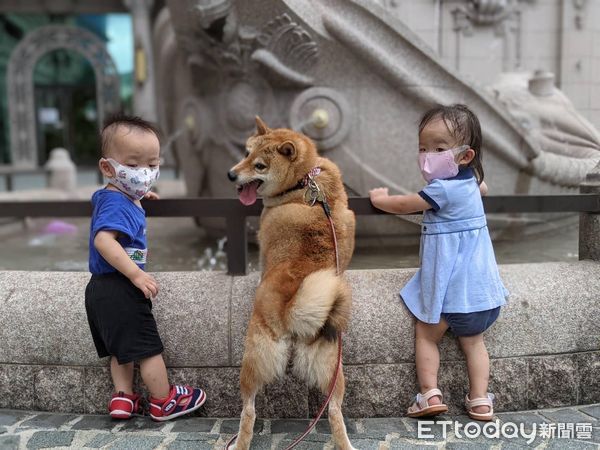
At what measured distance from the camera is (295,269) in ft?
7.97

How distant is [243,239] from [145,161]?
2.30 feet

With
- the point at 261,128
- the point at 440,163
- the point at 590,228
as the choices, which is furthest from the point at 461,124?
the point at 590,228

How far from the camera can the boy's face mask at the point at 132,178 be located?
265 cm

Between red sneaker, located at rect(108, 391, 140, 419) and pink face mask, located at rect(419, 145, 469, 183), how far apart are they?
1.85 meters

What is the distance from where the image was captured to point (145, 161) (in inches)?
106

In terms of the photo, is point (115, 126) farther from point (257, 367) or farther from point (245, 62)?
point (245, 62)

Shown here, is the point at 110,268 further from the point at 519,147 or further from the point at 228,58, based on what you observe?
the point at 519,147

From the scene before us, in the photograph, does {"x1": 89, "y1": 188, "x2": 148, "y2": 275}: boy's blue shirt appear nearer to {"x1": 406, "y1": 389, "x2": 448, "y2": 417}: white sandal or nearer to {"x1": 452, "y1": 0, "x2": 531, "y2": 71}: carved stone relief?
{"x1": 406, "y1": 389, "x2": 448, "y2": 417}: white sandal

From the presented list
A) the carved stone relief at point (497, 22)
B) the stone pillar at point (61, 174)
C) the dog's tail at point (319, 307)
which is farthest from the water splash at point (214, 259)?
the stone pillar at point (61, 174)

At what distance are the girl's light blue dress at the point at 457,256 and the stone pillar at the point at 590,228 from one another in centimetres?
86

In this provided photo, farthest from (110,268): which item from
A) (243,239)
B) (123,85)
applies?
(123,85)

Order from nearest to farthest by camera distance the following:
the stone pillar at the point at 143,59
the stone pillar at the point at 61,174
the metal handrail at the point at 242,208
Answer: the metal handrail at the point at 242,208 < the stone pillar at the point at 61,174 < the stone pillar at the point at 143,59

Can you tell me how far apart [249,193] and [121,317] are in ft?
2.79

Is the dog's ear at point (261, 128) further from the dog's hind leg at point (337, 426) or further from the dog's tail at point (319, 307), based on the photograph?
the dog's hind leg at point (337, 426)
